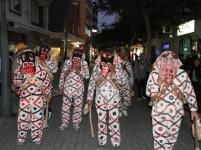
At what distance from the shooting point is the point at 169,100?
625 cm

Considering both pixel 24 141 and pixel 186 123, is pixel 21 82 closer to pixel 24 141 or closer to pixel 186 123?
pixel 24 141

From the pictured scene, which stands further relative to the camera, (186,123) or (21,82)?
(186,123)

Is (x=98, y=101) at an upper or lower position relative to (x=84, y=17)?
lower

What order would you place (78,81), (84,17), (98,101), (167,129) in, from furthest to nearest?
(84,17), (78,81), (98,101), (167,129)

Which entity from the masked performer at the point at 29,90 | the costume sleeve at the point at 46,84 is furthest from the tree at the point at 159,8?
the masked performer at the point at 29,90

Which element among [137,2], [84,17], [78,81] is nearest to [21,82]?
[78,81]

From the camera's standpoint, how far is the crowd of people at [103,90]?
6234 millimetres

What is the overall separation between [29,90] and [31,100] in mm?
180

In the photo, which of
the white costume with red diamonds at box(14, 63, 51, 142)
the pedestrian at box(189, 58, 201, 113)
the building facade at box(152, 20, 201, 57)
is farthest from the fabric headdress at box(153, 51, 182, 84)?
the building facade at box(152, 20, 201, 57)

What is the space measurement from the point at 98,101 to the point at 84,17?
86.4 metres

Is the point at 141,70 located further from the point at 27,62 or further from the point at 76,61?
the point at 27,62

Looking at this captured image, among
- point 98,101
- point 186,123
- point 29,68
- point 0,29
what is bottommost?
point 186,123

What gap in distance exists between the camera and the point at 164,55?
6.36 metres

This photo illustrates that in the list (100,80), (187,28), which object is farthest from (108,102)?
(187,28)
